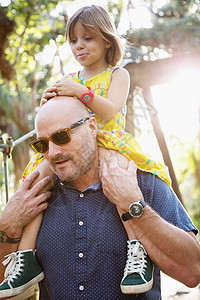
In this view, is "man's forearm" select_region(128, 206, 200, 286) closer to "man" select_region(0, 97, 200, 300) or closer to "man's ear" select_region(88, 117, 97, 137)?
"man" select_region(0, 97, 200, 300)

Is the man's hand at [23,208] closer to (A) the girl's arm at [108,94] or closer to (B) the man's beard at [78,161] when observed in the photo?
(B) the man's beard at [78,161]

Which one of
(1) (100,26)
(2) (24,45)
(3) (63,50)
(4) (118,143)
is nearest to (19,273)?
(4) (118,143)

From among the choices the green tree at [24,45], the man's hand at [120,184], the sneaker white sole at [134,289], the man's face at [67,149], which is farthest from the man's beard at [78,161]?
the green tree at [24,45]

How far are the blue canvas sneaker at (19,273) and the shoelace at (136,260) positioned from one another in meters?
0.49

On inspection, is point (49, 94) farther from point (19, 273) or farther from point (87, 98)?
point (19, 273)

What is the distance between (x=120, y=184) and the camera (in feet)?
5.22

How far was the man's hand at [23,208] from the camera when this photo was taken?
1731 millimetres

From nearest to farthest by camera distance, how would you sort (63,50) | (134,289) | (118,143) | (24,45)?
(134,289) < (118,143) < (24,45) < (63,50)

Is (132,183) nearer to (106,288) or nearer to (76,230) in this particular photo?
(76,230)

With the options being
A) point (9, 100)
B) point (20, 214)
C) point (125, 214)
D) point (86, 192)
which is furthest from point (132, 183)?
point (9, 100)

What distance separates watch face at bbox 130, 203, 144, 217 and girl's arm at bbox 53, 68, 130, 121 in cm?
67

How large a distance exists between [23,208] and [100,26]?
4.11 feet

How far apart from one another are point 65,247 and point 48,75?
1255 cm

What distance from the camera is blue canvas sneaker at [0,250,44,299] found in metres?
1.60
